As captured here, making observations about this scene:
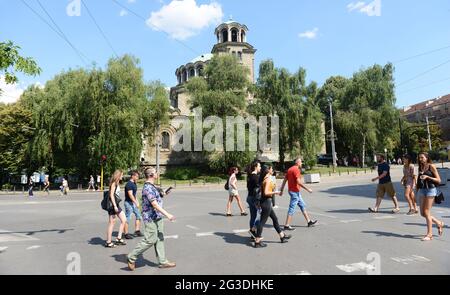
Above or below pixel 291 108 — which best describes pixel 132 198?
below

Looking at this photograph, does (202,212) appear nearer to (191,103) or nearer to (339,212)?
(339,212)

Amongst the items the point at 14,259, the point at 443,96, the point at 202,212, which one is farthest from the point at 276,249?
the point at 443,96

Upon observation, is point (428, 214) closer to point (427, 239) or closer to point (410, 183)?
point (427, 239)

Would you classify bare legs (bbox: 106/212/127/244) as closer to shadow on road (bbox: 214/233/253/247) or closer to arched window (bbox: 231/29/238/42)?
shadow on road (bbox: 214/233/253/247)

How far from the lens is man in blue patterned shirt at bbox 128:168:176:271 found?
5.96m

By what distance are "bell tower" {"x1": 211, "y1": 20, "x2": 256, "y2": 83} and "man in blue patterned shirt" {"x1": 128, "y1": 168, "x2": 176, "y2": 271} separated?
57058mm

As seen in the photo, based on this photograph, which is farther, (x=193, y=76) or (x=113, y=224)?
(x=193, y=76)

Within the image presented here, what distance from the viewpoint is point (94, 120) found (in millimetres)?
35219

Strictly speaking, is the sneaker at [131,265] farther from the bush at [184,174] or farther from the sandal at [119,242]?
the bush at [184,174]

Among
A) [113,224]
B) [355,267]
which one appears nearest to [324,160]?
[113,224]

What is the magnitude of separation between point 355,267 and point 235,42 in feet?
194

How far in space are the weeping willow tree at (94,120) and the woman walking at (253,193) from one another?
27.2 metres
